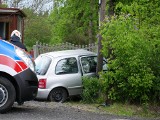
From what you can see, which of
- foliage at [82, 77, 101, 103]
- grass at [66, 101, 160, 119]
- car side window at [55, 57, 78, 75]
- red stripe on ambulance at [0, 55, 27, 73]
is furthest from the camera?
car side window at [55, 57, 78, 75]

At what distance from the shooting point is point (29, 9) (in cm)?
3850

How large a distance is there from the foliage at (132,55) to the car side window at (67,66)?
1.62 m

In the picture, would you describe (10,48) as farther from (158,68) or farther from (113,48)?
(158,68)

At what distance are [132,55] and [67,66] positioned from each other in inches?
105

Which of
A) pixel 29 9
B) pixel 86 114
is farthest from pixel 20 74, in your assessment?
pixel 29 9

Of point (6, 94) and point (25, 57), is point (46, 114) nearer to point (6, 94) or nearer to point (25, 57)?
point (6, 94)

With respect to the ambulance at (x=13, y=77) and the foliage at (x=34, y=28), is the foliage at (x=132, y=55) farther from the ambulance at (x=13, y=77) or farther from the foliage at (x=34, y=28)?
the foliage at (x=34, y=28)

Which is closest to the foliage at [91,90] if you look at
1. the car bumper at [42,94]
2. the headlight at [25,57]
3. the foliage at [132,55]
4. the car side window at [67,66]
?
the foliage at [132,55]

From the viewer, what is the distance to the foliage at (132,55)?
10.2 meters

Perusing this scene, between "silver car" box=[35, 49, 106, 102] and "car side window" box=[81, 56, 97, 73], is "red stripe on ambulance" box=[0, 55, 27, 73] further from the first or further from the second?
"car side window" box=[81, 56, 97, 73]

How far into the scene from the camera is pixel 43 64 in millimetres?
12195

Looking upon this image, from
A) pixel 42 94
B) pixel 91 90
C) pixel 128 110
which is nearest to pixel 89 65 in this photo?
pixel 91 90

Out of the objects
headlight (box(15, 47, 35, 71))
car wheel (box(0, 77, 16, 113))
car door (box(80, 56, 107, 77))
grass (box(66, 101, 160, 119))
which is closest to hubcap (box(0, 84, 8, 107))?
car wheel (box(0, 77, 16, 113))

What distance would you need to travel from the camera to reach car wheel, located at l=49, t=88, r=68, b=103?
467 inches
